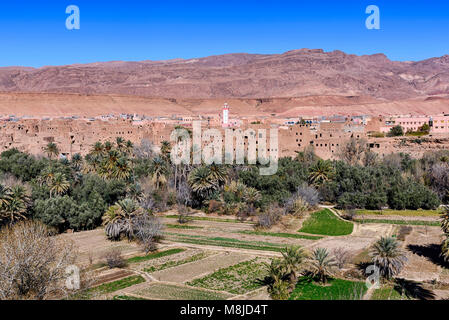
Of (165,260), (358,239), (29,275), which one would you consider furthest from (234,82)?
(29,275)

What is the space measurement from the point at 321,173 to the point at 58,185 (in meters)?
22.8

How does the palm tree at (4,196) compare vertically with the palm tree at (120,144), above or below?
below

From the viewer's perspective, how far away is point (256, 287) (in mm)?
20828

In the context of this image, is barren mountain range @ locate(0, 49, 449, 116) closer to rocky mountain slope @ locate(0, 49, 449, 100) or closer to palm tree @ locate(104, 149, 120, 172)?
rocky mountain slope @ locate(0, 49, 449, 100)

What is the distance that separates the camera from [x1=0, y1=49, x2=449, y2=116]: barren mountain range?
408 ft

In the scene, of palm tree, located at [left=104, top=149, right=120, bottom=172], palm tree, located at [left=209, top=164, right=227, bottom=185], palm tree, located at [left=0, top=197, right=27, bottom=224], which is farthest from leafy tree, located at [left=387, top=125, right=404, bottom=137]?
palm tree, located at [left=0, top=197, right=27, bottom=224]

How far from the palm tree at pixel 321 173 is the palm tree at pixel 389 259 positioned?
1993 cm

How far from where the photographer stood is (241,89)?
6703 inches

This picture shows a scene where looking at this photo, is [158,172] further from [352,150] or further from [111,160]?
[352,150]

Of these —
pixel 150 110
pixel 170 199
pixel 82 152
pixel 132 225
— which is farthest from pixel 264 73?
pixel 132 225

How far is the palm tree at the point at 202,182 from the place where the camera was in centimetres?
3956

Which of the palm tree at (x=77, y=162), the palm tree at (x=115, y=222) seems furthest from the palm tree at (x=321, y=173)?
the palm tree at (x=77, y=162)

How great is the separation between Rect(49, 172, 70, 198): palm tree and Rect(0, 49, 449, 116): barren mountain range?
8330 centimetres

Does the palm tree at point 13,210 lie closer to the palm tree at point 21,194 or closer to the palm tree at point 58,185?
the palm tree at point 21,194
